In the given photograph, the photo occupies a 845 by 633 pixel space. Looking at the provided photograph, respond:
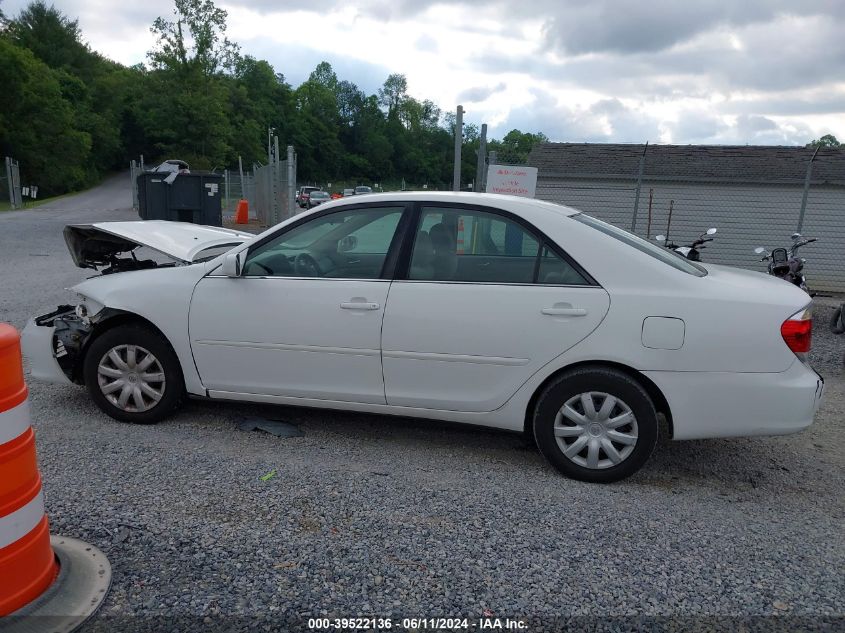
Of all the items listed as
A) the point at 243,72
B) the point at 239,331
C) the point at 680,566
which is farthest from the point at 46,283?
the point at 243,72

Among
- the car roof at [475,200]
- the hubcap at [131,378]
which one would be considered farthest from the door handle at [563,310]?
the hubcap at [131,378]

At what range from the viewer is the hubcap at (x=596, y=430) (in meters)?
3.65

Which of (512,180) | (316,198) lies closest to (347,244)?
(512,180)

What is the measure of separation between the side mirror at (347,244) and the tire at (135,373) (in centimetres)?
131

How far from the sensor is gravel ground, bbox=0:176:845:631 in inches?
103

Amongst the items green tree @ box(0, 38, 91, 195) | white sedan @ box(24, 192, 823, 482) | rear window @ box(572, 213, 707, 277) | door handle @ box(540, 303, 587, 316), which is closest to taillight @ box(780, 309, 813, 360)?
white sedan @ box(24, 192, 823, 482)

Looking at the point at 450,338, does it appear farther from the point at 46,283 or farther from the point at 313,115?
the point at 313,115

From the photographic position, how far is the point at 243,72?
91438 millimetres

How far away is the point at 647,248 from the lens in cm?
402

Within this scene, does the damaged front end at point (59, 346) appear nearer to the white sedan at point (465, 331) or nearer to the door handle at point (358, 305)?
the white sedan at point (465, 331)

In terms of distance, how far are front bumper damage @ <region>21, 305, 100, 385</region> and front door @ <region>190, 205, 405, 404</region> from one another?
35.4 inches

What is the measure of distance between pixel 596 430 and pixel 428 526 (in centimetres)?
112

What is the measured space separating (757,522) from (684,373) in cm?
82

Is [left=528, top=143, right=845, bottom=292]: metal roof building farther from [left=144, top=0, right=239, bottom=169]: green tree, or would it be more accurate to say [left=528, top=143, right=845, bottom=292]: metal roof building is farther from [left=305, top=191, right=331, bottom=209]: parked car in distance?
[left=144, top=0, right=239, bottom=169]: green tree
